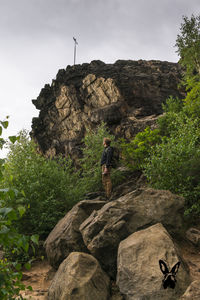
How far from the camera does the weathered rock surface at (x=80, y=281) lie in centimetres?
480

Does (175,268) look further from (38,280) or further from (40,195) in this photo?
(40,195)

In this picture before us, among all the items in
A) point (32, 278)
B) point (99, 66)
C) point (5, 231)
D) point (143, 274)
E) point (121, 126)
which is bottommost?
point (32, 278)

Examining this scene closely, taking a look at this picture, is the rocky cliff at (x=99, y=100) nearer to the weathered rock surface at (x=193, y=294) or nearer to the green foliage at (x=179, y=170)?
the green foliage at (x=179, y=170)

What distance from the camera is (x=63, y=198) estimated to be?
12.4m

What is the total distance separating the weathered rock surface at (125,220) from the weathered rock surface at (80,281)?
0.49 meters

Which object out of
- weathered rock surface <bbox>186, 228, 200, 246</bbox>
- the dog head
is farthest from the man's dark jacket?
the dog head

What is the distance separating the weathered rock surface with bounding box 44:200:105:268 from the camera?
744cm

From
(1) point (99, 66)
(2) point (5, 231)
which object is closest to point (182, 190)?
(2) point (5, 231)

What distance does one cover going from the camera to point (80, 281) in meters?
4.99

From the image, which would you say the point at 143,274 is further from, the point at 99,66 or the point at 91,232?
the point at 99,66

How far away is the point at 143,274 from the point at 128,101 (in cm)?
2786

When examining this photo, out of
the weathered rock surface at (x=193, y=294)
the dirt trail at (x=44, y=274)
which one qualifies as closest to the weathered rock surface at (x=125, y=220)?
the dirt trail at (x=44, y=274)

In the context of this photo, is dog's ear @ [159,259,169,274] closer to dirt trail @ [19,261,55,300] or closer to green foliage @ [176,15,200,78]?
dirt trail @ [19,261,55,300]

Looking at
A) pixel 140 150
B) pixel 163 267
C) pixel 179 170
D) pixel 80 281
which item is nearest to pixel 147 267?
pixel 163 267
